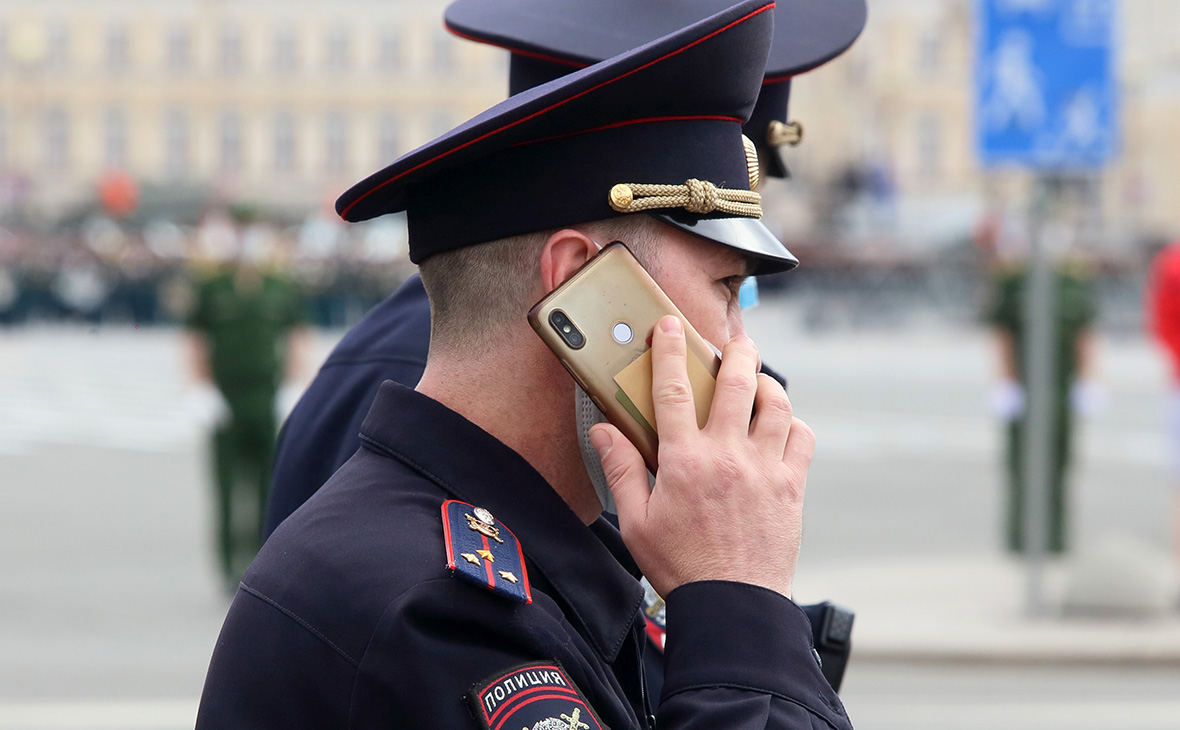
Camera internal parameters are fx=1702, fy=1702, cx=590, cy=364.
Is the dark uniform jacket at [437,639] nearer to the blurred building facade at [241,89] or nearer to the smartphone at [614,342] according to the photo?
the smartphone at [614,342]

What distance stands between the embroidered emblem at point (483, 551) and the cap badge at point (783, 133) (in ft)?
5.01

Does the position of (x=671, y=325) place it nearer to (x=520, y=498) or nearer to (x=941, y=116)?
(x=520, y=498)

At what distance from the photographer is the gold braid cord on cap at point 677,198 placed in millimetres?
1790

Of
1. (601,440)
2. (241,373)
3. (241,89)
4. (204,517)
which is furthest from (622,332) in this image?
(241,89)

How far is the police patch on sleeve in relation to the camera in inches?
61.2

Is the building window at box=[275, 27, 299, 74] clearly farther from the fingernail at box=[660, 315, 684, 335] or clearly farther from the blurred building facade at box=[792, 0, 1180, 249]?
the fingernail at box=[660, 315, 684, 335]

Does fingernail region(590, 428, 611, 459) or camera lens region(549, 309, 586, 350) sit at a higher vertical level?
camera lens region(549, 309, 586, 350)

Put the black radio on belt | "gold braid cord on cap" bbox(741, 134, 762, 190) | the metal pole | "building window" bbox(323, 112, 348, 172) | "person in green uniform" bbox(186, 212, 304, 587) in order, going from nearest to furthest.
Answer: "gold braid cord on cap" bbox(741, 134, 762, 190) < the black radio on belt < the metal pole < "person in green uniform" bbox(186, 212, 304, 587) < "building window" bbox(323, 112, 348, 172)

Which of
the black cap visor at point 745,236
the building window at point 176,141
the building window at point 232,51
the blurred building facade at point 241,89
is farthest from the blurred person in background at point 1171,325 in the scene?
the building window at point 232,51

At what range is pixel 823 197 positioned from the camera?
52812mm

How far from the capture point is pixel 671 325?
1.77m

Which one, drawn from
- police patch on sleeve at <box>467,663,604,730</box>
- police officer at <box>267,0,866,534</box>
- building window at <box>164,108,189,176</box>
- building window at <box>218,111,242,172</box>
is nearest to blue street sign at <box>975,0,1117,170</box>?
police officer at <box>267,0,866,534</box>

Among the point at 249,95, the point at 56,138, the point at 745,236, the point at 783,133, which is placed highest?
the point at 249,95

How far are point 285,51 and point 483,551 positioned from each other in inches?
3250
